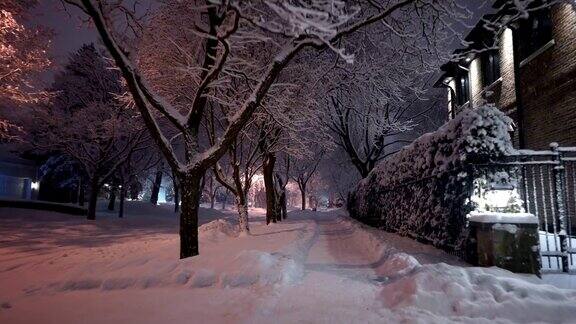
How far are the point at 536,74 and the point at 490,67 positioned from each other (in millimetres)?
4708

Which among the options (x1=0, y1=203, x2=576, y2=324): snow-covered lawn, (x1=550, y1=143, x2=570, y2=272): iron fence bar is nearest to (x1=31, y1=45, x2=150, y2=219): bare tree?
(x1=0, y1=203, x2=576, y2=324): snow-covered lawn

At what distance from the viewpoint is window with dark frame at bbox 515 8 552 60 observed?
44.7 feet

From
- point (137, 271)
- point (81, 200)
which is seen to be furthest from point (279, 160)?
point (137, 271)

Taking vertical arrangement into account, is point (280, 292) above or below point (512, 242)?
below

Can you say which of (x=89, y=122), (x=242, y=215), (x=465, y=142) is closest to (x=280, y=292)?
(x=465, y=142)

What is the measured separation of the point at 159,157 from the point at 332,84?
26235 mm

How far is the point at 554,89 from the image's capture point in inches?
511

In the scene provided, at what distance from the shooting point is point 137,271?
720 cm

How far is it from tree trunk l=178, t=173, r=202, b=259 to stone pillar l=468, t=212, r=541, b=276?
5746 mm

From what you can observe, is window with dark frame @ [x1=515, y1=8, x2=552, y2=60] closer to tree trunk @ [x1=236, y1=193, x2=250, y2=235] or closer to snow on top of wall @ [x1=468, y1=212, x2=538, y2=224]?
snow on top of wall @ [x1=468, y1=212, x2=538, y2=224]

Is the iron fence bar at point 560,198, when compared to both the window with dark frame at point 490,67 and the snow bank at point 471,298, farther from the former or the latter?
the window with dark frame at point 490,67

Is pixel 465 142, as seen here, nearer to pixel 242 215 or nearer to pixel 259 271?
pixel 259 271

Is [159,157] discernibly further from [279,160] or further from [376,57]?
[376,57]

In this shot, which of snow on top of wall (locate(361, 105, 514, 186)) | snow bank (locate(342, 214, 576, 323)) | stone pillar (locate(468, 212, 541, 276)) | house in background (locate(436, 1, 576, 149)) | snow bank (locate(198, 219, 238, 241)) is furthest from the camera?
snow bank (locate(198, 219, 238, 241))
